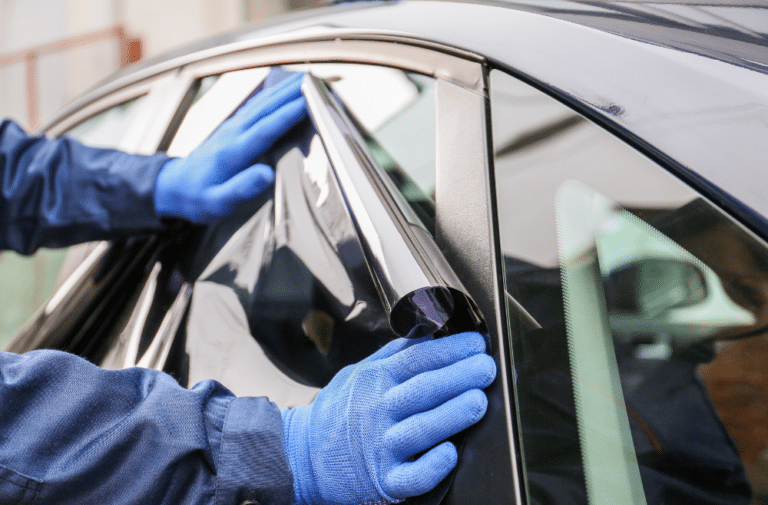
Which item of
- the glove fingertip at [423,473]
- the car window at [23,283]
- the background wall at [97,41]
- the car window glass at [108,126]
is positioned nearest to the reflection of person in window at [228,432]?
the glove fingertip at [423,473]

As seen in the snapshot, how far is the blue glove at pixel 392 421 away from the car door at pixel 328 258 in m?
0.03

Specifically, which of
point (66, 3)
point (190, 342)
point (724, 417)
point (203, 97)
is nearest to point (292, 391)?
point (190, 342)

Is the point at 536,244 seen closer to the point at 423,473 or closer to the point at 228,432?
the point at 423,473

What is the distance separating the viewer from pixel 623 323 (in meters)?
0.55

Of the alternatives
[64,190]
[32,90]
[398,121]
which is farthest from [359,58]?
[32,90]

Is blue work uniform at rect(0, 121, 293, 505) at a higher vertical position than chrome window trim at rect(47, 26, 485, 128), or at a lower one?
lower

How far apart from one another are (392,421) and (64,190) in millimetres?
1171

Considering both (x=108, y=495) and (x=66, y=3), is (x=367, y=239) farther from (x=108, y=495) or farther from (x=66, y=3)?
(x=66, y=3)

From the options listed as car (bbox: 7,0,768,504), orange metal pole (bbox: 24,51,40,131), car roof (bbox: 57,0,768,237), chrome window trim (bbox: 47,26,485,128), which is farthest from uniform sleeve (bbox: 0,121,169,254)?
orange metal pole (bbox: 24,51,40,131)

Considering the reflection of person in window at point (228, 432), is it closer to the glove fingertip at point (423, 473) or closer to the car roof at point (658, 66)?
the glove fingertip at point (423, 473)

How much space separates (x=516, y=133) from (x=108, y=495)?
71 cm

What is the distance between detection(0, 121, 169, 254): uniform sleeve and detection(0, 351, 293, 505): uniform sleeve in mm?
573

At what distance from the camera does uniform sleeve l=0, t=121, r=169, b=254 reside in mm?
1251

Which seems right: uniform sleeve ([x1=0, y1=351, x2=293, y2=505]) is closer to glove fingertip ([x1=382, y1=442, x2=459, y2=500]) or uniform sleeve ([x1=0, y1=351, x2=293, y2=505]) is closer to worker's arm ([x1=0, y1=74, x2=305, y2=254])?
glove fingertip ([x1=382, y1=442, x2=459, y2=500])
